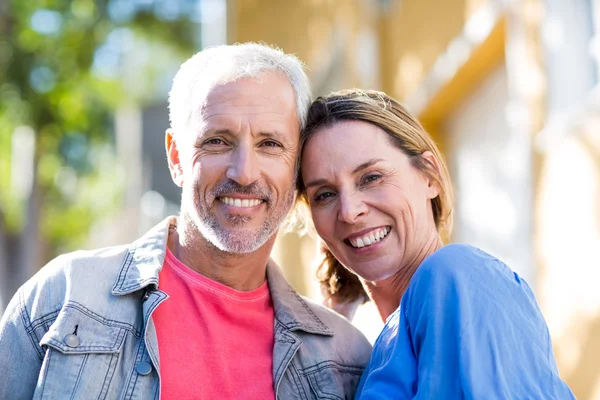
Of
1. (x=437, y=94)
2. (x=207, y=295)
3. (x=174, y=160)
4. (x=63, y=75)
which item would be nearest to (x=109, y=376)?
(x=207, y=295)

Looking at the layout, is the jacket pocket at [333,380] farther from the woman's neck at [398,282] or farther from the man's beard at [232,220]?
the man's beard at [232,220]

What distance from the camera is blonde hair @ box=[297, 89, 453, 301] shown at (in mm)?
2668

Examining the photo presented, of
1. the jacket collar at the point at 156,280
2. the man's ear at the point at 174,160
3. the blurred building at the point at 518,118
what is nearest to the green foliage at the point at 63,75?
the blurred building at the point at 518,118

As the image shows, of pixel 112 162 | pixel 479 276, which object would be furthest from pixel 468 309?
pixel 112 162

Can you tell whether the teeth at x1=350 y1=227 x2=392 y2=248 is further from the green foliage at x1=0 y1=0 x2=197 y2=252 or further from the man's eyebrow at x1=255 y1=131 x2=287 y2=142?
the green foliage at x1=0 y1=0 x2=197 y2=252

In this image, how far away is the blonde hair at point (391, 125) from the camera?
267 cm

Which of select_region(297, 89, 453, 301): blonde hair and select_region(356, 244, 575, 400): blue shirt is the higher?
select_region(297, 89, 453, 301): blonde hair

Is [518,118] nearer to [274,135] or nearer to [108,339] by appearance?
[274,135]

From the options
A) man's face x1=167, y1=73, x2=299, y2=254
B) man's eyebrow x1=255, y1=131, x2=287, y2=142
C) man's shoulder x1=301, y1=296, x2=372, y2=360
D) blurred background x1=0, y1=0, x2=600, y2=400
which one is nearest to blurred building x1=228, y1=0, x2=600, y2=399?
blurred background x1=0, y1=0, x2=600, y2=400

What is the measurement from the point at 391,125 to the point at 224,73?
1.93ft

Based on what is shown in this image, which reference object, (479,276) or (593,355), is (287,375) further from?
(593,355)

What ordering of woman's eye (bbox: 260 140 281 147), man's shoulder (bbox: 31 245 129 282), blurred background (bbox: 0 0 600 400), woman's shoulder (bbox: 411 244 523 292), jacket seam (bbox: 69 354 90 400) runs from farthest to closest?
1. blurred background (bbox: 0 0 600 400)
2. woman's eye (bbox: 260 140 281 147)
3. man's shoulder (bbox: 31 245 129 282)
4. jacket seam (bbox: 69 354 90 400)
5. woman's shoulder (bbox: 411 244 523 292)

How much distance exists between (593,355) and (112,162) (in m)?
23.8

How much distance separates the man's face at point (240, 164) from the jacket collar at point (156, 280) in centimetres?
14
